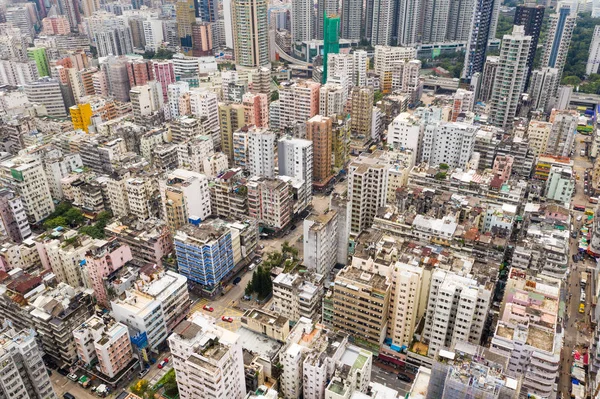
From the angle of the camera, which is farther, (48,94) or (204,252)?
(48,94)

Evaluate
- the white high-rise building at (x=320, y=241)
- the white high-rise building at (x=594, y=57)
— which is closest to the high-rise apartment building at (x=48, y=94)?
the white high-rise building at (x=320, y=241)

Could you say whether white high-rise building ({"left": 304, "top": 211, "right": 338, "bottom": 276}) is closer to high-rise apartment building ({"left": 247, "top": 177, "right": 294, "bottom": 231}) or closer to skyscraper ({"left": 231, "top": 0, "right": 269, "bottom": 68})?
high-rise apartment building ({"left": 247, "top": 177, "right": 294, "bottom": 231})

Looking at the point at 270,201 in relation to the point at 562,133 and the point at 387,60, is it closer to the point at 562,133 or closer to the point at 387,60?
the point at 562,133

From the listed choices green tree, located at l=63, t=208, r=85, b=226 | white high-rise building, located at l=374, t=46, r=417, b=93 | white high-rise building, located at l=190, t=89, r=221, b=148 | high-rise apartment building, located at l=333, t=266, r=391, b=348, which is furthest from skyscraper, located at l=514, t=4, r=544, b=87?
green tree, located at l=63, t=208, r=85, b=226

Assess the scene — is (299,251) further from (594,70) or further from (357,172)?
(594,70)

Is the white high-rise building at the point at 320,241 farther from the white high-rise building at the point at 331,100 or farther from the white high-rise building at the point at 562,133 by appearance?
the white high-rise building at the point at 562,133

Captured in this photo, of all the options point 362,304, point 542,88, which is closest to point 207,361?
point 362,304
